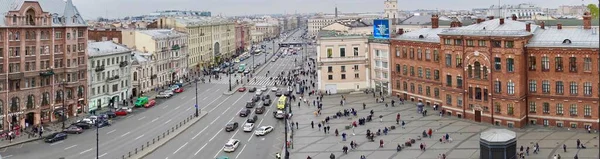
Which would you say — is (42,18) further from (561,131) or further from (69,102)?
(561,131)

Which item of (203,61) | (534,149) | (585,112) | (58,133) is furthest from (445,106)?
(203,61)

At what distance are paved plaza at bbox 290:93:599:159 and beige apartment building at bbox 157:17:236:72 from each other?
75250 millimetres

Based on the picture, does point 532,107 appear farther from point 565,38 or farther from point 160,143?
point 160,143

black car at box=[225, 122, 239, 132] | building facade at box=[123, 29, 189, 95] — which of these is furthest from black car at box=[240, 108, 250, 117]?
building facade at box=[123, 29, 189, 95]

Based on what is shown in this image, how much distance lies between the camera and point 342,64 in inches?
4213

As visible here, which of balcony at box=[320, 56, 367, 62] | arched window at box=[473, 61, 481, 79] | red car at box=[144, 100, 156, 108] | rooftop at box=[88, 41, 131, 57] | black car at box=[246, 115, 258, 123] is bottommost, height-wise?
black car at box=[246, 115, 258, 123]

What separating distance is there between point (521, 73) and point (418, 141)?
16133 mm

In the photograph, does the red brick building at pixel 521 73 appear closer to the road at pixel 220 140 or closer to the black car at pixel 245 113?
the road at pixel 220 140

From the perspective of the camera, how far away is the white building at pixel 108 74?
94.2 m

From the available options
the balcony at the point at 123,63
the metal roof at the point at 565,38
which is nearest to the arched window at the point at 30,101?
the balcony at the point at 123,63

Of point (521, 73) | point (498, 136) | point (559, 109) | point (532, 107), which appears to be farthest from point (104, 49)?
point (559, 109)

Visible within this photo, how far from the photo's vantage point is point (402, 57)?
96312 millimetres

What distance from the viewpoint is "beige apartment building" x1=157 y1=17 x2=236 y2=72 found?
154500 millimetres

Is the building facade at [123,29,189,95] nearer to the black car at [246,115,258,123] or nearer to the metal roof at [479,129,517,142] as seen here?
the black car at [246,115,258,123]
